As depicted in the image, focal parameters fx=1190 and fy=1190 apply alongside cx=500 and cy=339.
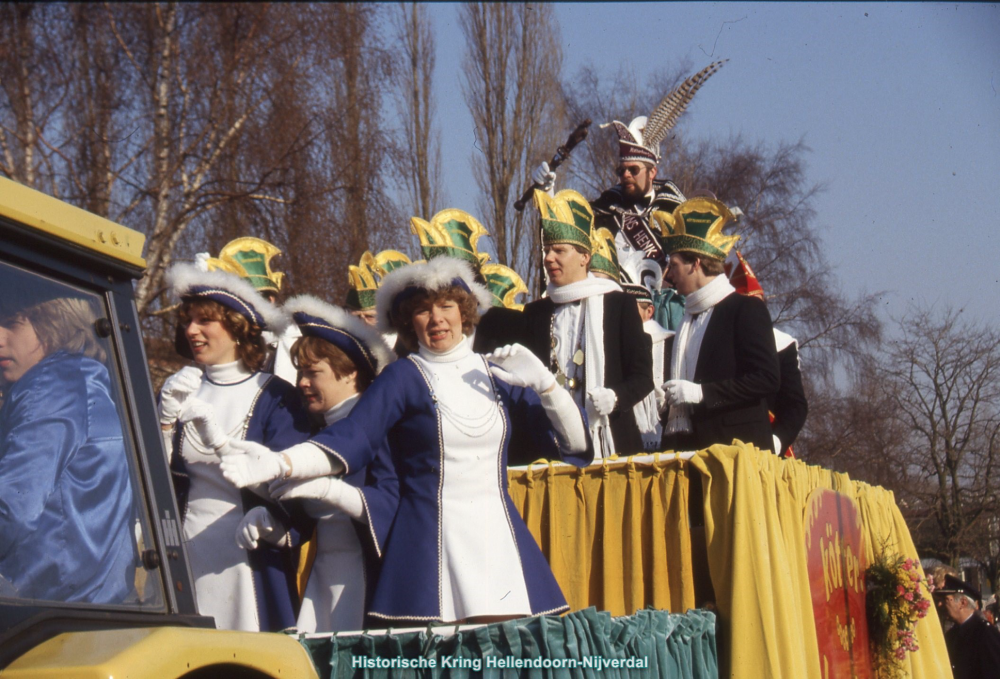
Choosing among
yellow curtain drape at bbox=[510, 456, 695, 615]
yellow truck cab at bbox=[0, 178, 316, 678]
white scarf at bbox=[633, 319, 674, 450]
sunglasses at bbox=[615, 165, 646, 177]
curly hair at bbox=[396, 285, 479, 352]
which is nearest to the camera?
yellow truck cab at bbox=[0, 178, 316, 678]

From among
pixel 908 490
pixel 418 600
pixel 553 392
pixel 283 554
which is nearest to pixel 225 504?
pixel 283 554

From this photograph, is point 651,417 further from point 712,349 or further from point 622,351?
point 622,351

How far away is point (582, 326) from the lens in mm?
5492

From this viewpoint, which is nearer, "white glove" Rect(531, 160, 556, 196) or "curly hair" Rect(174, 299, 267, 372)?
"curly hair" Rect(174, 299, 267, 372)

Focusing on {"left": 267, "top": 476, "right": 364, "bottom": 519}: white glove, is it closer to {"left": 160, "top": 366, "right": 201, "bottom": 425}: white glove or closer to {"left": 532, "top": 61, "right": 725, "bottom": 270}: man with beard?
{"left": 160, "top": 366, "right": 201, "bottom": 425}: white glove

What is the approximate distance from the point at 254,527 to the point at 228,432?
17.7 inches

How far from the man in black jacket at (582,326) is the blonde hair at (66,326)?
3.09m

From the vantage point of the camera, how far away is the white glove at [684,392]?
5.32 metres

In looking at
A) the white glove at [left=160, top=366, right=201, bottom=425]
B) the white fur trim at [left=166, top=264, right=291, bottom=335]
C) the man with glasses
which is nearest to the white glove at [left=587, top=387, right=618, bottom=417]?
the white fur trim at [left=166, top=264, right=291, bottom=335]

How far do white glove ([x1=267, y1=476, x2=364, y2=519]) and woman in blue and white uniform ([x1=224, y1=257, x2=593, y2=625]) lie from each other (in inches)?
4.4

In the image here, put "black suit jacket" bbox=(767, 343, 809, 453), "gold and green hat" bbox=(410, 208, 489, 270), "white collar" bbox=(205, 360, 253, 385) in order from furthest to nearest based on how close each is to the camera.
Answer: "gold and green hat" bbox=(410, 208, 489, 270) → "black suit jacket" bbox=(767, 343, 809, 453) → "white collar" bbox=(205, 360, 253, 385)

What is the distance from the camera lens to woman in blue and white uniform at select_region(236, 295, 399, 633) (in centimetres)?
391

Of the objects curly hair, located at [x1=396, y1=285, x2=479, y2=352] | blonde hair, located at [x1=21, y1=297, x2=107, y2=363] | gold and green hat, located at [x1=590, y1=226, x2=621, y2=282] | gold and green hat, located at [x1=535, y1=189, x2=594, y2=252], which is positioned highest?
gold and green hat, located at [x1=590, y1=226, x2=621, y2=282]

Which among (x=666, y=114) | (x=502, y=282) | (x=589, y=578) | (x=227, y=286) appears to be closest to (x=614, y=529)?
(x=589, y=578)
